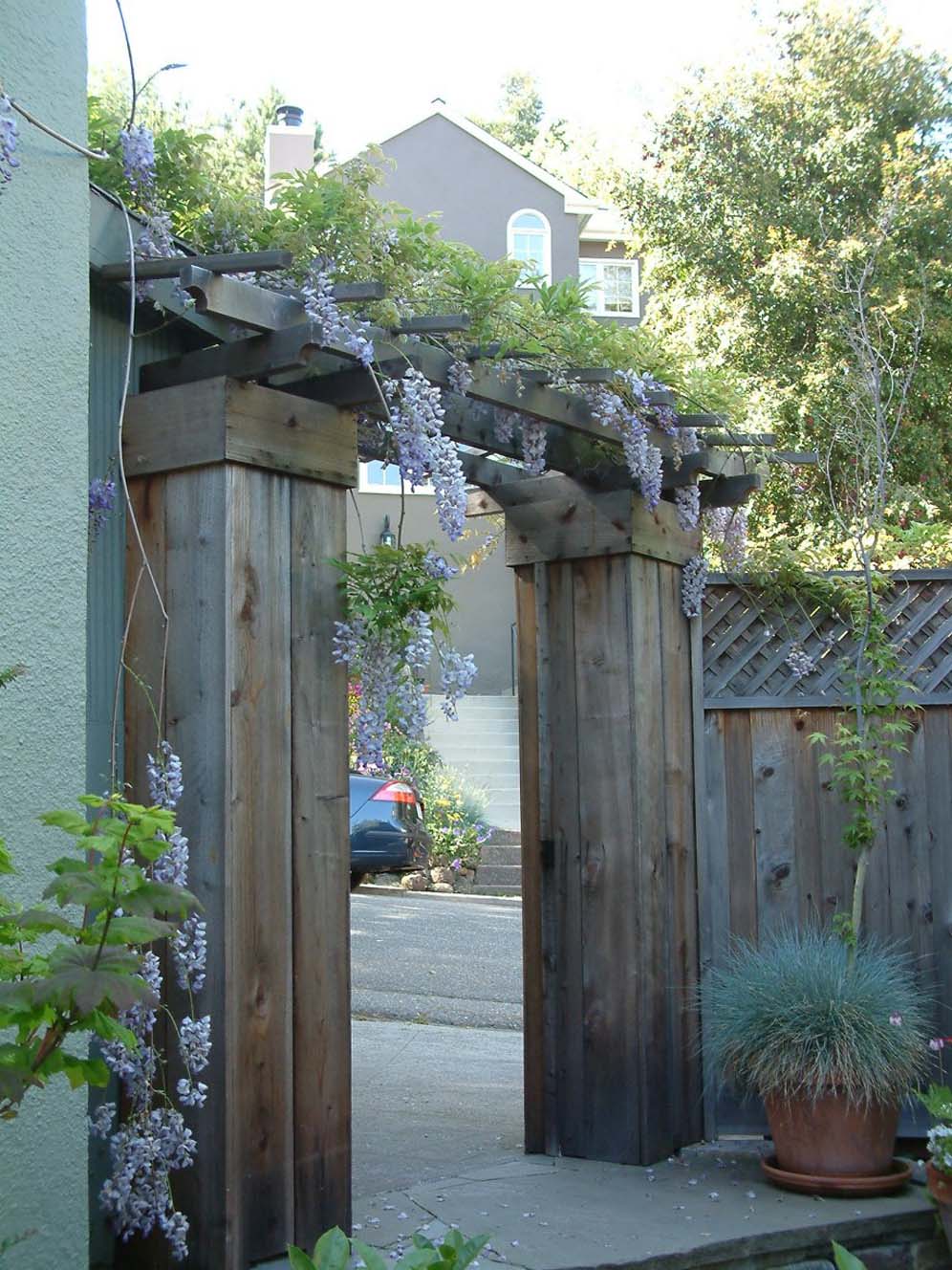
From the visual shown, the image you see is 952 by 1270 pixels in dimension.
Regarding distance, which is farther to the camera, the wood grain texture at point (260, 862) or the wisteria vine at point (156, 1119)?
the wood grain texture at point (260, 862)

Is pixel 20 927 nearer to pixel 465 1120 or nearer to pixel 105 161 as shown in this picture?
pixel 105 161

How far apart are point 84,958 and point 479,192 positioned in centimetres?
1773

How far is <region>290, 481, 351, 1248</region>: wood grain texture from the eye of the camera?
135 inches

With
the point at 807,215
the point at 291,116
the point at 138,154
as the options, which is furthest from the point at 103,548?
the point at 807,215

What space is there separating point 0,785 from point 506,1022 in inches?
213

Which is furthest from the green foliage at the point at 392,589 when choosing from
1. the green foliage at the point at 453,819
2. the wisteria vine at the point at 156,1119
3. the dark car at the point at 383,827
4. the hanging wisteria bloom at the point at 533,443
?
the green foliage at the point at 453,819

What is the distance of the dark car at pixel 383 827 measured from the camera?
38.2ft

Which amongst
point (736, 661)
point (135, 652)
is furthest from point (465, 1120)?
point (135, 652)

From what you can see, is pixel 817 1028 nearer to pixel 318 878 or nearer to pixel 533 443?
pixel 318 878

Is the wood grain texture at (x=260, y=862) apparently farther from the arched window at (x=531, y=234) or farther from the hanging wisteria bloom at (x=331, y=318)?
the arched window at (x=531, y=234)

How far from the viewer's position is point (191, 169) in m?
3.49

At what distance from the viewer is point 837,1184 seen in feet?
13.9

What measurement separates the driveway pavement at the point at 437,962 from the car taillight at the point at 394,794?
844mm

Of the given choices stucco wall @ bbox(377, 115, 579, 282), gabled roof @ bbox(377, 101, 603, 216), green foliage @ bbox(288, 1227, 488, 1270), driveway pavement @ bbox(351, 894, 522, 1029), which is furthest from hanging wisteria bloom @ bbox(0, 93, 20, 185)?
gabled roof @ bbox(377, 101, 603, 216)
